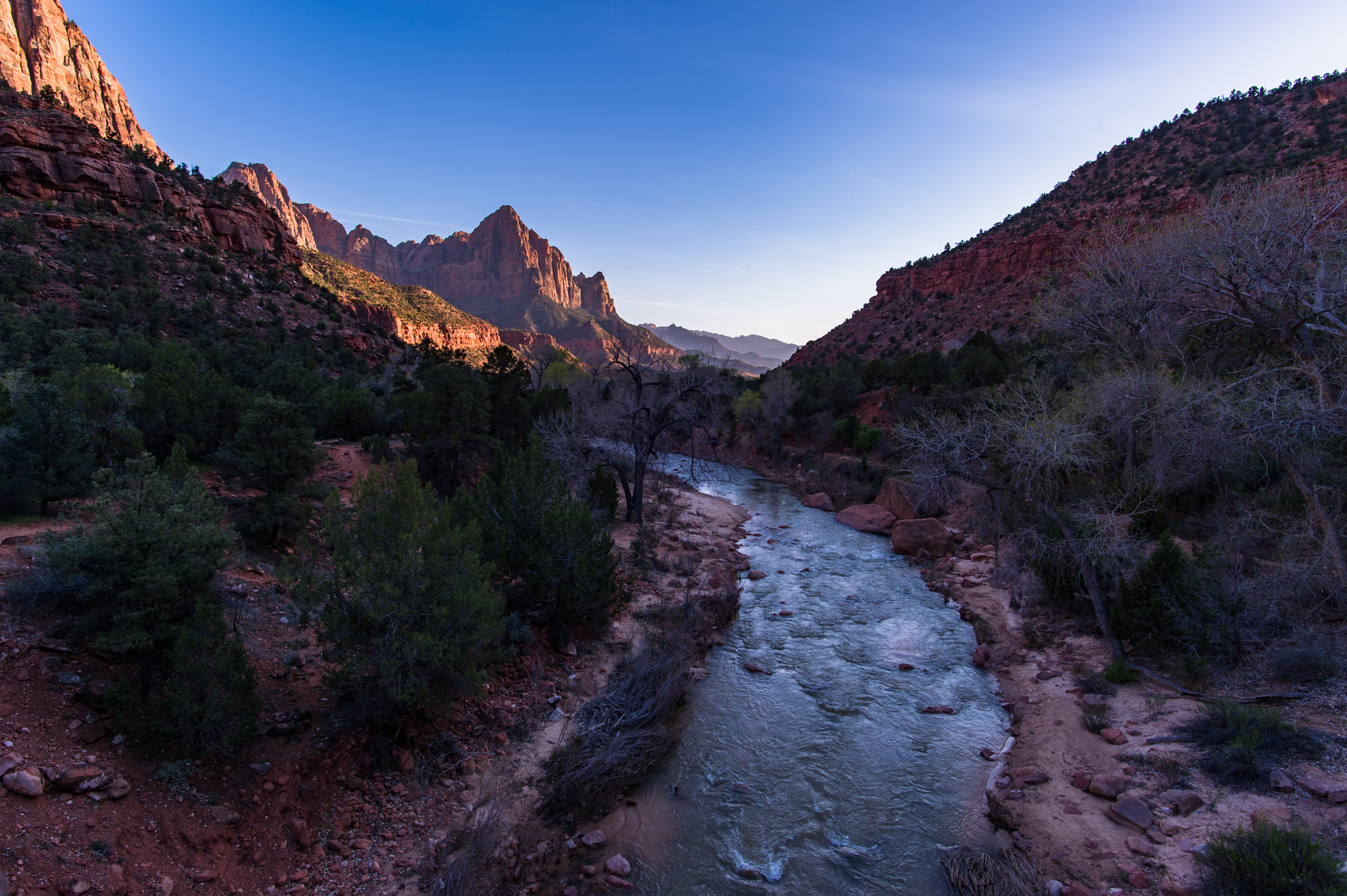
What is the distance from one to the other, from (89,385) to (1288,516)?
21.3 metres

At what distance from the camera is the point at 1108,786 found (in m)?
6.44

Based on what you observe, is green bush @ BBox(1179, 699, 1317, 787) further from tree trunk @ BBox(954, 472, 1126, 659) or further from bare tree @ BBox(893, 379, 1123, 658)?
tree trunk @ BBox(954, 472, 1126, 659)

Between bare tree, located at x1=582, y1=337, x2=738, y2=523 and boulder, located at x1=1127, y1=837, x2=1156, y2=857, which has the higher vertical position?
bare tree, located at x1=582, y1=337, x2=738, y2=523

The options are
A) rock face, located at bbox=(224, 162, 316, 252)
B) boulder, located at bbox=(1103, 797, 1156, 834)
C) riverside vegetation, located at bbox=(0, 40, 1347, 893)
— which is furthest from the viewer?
rock face, located at bbox=(224, 162, 316, 252)

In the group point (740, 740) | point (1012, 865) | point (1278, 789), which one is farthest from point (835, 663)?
point (1278, 789)

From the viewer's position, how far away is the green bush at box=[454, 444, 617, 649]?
9.48 meters

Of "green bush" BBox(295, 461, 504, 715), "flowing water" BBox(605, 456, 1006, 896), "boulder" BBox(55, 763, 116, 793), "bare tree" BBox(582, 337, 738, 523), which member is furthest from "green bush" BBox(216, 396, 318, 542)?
"bare tree" BBox(582, 337, 738, 523)

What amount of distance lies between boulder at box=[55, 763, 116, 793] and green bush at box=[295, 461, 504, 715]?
1.77 meters

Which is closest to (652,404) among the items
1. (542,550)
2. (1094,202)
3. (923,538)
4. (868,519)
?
(868,519)

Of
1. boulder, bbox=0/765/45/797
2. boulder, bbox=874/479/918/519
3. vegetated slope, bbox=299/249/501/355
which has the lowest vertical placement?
boulder, bbox=874/479/918/519

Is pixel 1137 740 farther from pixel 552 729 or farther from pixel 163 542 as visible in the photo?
pixel 163 542

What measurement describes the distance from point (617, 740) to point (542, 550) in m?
3.47

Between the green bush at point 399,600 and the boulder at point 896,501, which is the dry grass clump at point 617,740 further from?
the boulder at point 896,501

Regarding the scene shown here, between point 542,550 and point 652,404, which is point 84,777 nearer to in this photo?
point 542,550
